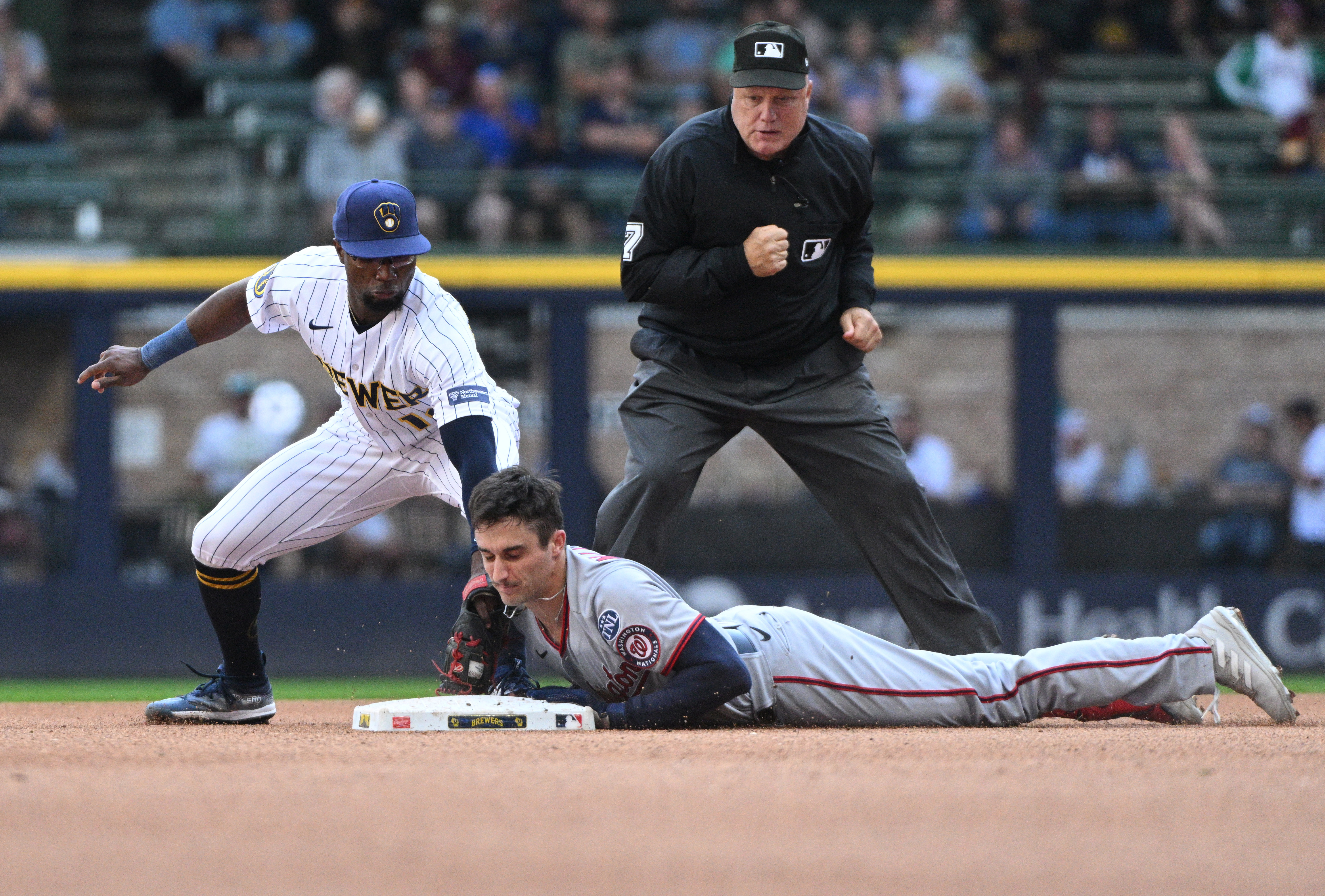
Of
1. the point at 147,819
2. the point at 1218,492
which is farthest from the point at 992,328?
the point at 147,819

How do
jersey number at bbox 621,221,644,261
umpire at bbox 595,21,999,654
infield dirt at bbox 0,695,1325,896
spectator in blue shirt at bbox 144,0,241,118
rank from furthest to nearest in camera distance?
spectator in blue shirt at bbox 144,0,241,118, jersey number at bbox 621,221,644,261, umpire at bbox 595,21,999,654, infield dirt at bbox 0,695,1325,896

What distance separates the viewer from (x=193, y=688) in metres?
9.05

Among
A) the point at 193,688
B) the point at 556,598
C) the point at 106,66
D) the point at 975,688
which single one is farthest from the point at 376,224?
the point at 106,66

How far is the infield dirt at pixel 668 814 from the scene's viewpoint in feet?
9.21

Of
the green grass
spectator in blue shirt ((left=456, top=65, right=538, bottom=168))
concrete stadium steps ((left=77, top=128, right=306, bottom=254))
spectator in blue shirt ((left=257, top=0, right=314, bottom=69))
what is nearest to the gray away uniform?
the green grass

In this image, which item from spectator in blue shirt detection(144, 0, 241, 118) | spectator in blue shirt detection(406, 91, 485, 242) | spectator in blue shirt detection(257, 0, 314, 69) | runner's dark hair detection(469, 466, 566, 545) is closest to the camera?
runner's dark hair detection(469, 466, 566, 545)

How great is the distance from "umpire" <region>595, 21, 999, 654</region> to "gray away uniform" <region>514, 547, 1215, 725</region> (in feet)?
1.19

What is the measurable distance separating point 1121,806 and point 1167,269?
23.7ft

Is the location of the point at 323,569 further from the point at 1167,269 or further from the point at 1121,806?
the point at 1121,806

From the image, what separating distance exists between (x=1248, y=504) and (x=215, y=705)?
6.82 metres

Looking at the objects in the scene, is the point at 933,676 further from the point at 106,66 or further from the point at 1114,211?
the point at 106,66

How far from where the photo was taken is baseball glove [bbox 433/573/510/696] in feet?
15.6

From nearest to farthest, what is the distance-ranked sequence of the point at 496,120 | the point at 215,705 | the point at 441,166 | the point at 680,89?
the point at 215,705
the point at 441,166
the point at 496,120
the point at 680,89

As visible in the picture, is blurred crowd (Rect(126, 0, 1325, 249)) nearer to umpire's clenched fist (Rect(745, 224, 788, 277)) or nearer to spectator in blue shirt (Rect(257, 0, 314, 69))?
spectator in blue shirt (Rect(257, 0, 314, 69))
